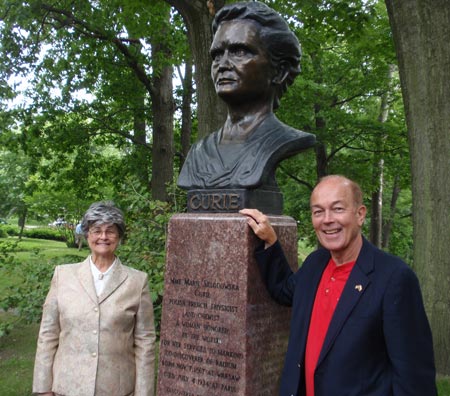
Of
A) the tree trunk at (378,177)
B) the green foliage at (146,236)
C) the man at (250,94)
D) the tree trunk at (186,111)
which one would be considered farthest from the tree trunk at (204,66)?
the tree trunk at (378,177)

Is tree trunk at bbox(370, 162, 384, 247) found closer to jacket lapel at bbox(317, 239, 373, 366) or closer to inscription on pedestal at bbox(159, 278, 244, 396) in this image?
inscription on pedestal at bbox(159, 278, 244, 396)

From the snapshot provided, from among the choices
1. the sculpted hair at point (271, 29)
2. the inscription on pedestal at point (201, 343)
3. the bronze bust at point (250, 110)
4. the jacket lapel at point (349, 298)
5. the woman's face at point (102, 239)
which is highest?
the sculpted hair at point (271, 29)

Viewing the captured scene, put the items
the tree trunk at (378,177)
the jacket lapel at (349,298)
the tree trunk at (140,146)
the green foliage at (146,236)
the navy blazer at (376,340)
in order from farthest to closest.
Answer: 1. the tree trunk at (378,177)
2. the tree trunk at (140,146)
3. the green foliage at (146,236)
4. the jacket lapel at (349,298)
5. the navy blazer at (376,340)

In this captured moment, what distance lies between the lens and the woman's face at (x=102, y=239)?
325cm

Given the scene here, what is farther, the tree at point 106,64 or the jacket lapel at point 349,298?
the tree at point 106,64

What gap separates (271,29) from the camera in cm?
374

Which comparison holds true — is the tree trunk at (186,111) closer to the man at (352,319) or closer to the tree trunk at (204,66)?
the tree trunk at (204,66)

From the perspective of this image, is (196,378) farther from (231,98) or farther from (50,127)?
(50,127)

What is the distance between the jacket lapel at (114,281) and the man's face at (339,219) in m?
1.36

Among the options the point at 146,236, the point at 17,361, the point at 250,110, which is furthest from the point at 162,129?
the point at 250,110

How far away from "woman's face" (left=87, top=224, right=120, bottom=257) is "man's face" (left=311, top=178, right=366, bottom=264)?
1393mm

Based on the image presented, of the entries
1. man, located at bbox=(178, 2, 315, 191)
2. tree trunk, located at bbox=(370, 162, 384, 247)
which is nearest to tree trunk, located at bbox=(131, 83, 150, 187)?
tree trunk, located at bbox=(370, 162, 384, 247)

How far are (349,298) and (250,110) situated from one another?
1.98 meters

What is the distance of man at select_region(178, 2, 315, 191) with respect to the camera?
145 inches
